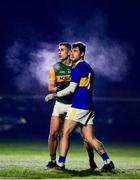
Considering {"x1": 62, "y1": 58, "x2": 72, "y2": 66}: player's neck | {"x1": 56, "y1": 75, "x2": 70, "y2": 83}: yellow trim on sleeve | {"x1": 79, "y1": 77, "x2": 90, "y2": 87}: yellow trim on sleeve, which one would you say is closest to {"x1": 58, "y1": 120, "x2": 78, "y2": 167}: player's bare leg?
{"x1": 79, "y1": 77, "x2": 90, "y2": 87}: yellow trim on sleeve

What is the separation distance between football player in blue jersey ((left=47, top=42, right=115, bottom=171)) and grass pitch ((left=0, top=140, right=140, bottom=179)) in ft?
1.00

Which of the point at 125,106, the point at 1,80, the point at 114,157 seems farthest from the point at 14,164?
the point at 125,106

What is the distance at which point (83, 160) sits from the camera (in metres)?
17.2

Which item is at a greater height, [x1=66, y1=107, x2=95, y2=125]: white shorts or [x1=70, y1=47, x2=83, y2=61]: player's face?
[x1=70, y1=47, x2=83, y2=61]: player's face

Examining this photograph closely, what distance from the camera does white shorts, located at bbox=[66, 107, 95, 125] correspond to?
1350 cm

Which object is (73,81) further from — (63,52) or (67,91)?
(63,52)

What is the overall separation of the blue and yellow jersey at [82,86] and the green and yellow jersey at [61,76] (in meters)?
0.73

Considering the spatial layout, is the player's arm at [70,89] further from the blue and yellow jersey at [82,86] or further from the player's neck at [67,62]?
the player's neck at [67,62]

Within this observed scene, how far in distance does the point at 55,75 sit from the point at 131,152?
6.44 m

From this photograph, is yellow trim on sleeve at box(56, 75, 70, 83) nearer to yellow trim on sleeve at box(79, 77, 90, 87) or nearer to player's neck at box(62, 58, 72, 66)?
player's neck at box(62, 58, 72, 66)

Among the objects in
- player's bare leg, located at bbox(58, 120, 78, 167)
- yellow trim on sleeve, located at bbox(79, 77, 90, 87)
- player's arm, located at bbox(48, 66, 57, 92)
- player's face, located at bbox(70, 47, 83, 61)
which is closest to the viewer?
player's bare leg, located at bbox(58, 120, 78, 167)

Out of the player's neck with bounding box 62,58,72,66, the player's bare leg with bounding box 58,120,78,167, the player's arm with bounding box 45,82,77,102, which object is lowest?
the player's bare leg with bounding box 58,120,78,167

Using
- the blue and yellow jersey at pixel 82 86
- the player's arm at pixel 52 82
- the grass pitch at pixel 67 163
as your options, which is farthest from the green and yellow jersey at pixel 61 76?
the grass pitch at pixel 67 163

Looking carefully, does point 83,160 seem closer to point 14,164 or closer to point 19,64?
point 14,164
